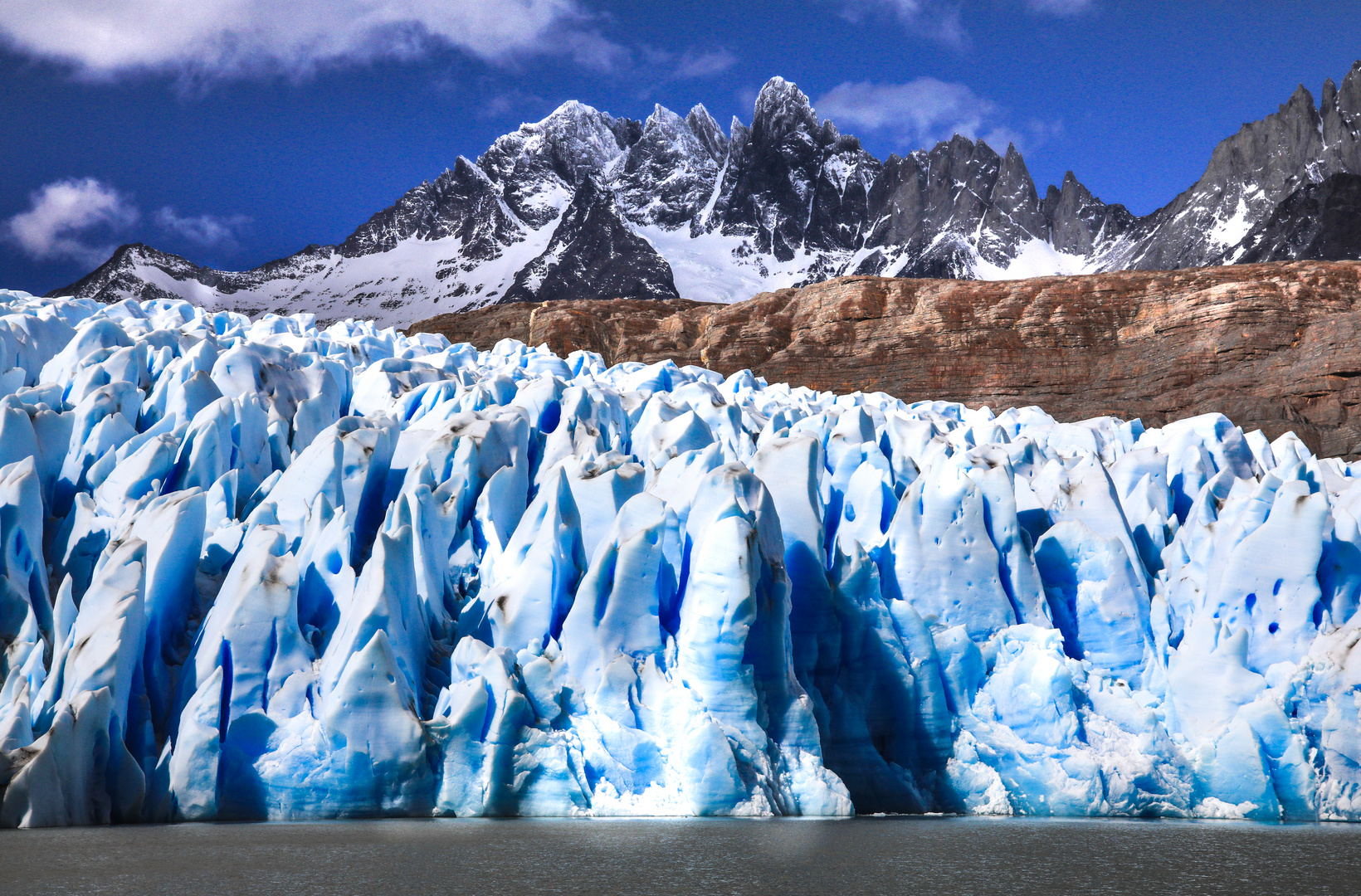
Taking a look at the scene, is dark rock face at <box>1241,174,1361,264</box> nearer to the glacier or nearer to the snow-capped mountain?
the snow-capped mountain

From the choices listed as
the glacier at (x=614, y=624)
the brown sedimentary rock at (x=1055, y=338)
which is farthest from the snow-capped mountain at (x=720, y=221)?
the glacier at (x=614, y=624)

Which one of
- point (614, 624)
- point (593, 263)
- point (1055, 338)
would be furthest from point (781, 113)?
point (614, 624)

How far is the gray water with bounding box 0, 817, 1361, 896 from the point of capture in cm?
674

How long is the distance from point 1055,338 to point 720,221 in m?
114

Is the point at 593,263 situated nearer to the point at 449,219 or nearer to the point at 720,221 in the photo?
the point at 720,221

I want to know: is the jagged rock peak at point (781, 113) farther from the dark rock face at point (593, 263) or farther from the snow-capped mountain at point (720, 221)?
the dark rock face at point (593, 263)

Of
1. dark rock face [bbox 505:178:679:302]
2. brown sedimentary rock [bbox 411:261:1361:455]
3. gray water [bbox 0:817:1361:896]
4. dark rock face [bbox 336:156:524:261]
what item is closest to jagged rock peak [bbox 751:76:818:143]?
dark rock face [bbox 505:178:679:302]

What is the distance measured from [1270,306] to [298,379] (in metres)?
27.7

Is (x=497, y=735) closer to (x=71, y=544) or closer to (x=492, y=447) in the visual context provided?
(x=492, y=447)

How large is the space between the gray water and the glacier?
2.19ft

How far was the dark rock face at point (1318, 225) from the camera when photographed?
66.6 meters

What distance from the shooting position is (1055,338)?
113ft

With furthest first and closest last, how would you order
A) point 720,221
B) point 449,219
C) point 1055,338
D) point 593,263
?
1. point 449,219
2. point 720,221
3. point 593,263
4. point 1055,338

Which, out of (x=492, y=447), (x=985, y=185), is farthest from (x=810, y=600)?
(x=985, y=185)
